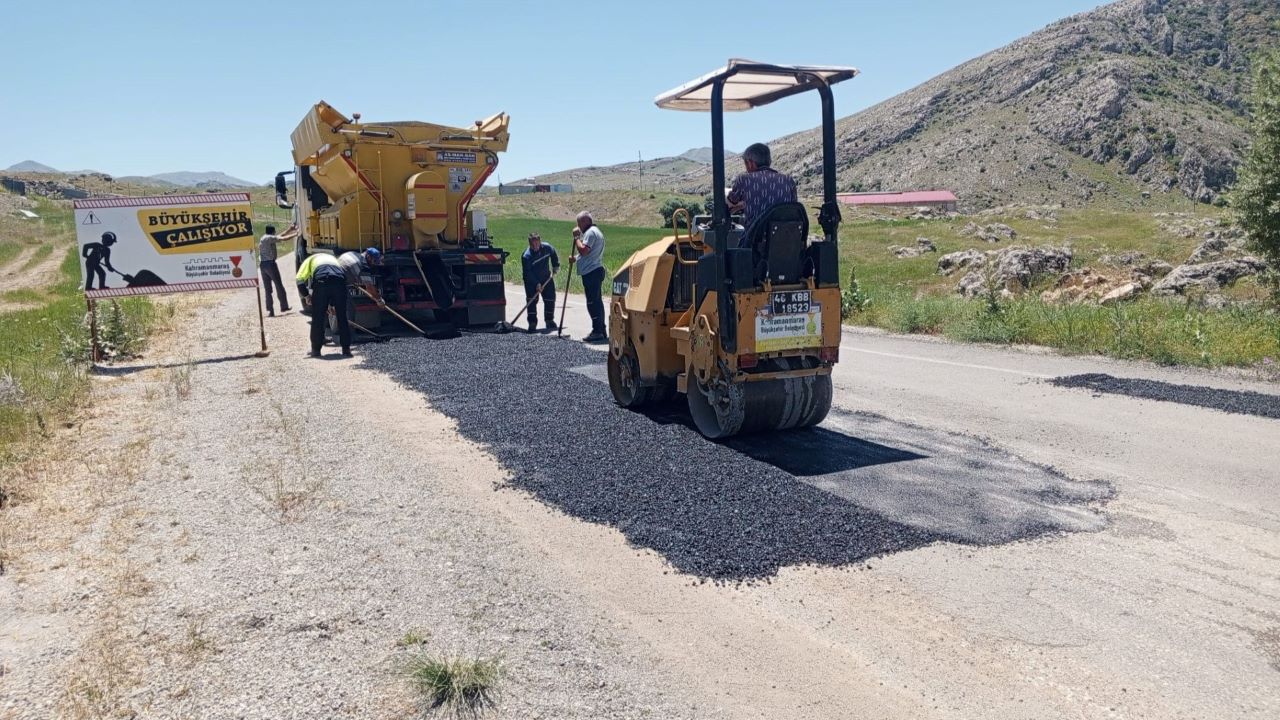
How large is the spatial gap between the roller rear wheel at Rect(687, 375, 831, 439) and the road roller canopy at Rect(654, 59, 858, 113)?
2.16m

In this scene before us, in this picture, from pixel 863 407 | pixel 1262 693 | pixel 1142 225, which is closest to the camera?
pixel 1262 693

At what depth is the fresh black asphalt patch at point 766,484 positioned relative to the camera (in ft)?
16.6

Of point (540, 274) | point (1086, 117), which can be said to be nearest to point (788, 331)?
point (540, 274)

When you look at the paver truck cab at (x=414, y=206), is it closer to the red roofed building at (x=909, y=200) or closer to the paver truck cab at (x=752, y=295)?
the paver truck cab at (x=752, y=295)

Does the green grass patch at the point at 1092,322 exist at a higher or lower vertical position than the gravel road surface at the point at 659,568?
higher

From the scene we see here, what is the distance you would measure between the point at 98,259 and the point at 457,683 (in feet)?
36.7

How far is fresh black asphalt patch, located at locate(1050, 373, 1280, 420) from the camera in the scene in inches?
326

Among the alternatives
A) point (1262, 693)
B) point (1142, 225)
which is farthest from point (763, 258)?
point (1142, 225)

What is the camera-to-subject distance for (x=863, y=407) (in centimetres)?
878

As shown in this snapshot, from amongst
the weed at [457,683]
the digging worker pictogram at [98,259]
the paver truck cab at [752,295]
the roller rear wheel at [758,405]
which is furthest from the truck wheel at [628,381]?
→ the digging worker pictogram at [98,259]

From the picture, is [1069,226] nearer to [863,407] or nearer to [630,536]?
[863,407]

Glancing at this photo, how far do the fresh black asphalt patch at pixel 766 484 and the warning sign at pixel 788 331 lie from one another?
30.7 inches

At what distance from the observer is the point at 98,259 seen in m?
12.2

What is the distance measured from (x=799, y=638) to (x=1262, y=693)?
1.69 m
